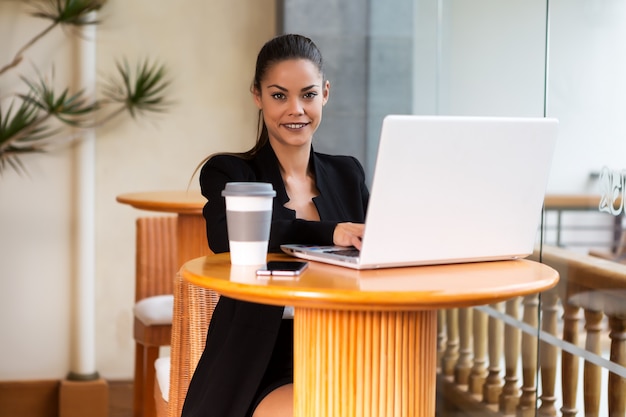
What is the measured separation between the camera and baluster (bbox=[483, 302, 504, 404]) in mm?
3535

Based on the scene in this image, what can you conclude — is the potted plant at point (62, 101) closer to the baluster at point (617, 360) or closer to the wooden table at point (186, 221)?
the wooden table at point (186, 221)

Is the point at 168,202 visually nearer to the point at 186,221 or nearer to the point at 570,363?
the point at 186,221

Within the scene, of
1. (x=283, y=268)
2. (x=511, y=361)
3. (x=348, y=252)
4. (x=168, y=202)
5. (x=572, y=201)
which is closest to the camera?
(x=283, y=268)

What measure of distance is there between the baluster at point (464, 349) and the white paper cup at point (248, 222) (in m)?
2.34

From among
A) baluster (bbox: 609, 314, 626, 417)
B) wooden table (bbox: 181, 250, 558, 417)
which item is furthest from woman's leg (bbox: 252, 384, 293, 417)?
baluster (bbox: 609, 314, 626, 417)

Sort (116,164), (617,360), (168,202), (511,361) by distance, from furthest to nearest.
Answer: (116,164) < (168,202) < (511,361) < (617,360)

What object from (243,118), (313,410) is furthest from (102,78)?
(313,410)

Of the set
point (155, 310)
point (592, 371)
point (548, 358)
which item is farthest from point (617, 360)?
point (155, 310)

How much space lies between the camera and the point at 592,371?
2654mm

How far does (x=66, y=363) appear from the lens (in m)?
5.09

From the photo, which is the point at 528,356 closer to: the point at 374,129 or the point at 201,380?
the point at 201,380

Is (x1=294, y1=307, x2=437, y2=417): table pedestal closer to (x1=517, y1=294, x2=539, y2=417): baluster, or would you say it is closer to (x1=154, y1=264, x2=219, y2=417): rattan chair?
(x1=154, y1=264, x2=219, y2=417): rattan chair

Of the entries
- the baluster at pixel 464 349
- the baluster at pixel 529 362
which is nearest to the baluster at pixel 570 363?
the baluster at pixel 529 362

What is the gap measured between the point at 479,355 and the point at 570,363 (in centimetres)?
106
